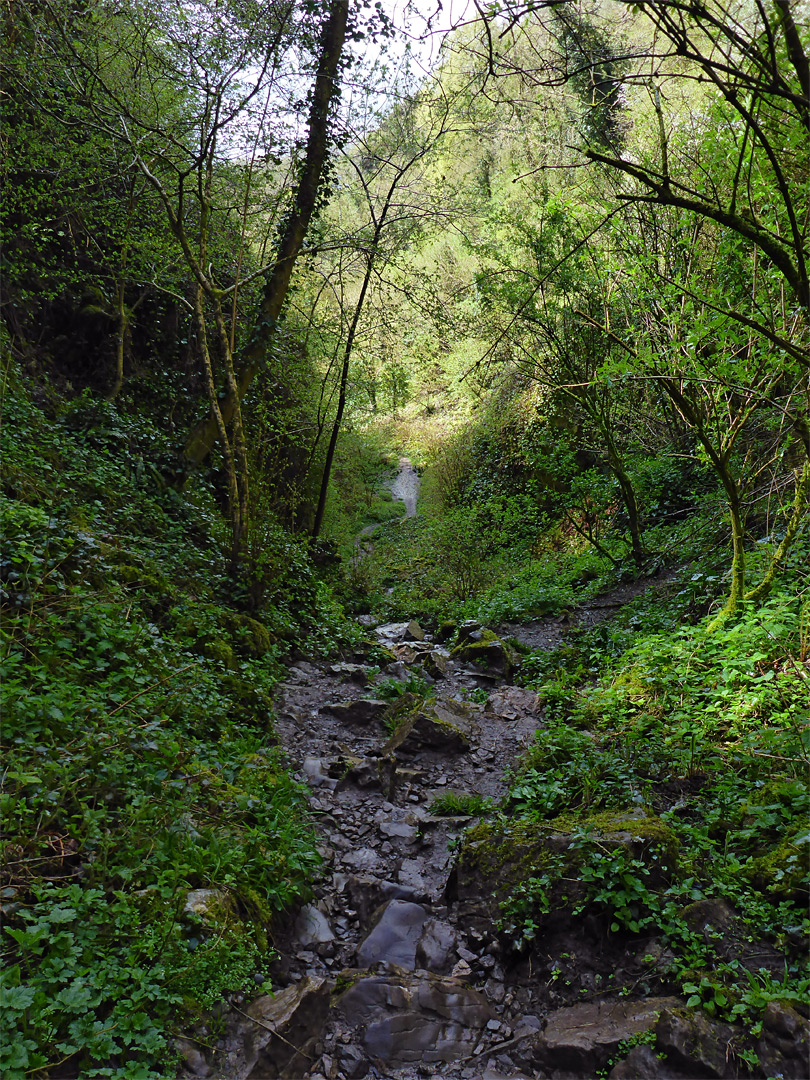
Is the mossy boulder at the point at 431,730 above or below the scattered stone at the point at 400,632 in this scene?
above

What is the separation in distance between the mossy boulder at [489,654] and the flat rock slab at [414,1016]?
476 centimetres

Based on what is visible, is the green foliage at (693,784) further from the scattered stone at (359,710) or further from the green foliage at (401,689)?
the scattered stone at (359,710)

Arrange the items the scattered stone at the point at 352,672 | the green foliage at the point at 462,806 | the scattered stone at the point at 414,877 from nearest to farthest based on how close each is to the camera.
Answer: the scattered stone at the point at 414,877, the green foliage at the point at 462,806, the scattered stone at the point at 352,672

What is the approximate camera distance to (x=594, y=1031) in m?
2.45

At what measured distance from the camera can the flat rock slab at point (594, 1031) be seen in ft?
7.74

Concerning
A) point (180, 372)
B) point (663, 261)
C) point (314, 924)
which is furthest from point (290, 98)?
point (314, 924)

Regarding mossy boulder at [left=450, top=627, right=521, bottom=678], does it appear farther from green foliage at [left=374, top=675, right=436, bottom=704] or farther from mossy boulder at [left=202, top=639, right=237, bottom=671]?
mossy boulder at [left=202, top=639, right=237, bottom=671]

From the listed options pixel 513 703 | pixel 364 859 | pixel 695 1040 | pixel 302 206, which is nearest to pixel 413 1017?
pixel 695 1040

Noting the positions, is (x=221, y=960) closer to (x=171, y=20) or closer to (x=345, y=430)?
(x=171, y=20)

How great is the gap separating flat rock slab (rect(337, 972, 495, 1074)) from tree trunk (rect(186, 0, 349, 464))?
7269mm

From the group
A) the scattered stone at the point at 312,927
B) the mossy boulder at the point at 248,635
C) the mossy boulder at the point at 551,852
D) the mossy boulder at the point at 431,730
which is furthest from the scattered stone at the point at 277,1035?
the mossy boulder at the point at 248,635

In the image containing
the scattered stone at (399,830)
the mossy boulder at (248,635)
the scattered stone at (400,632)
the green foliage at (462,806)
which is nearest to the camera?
the scattered stone at (399,830)

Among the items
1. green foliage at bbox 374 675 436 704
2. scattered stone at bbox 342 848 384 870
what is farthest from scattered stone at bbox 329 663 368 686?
scattered stone at bbox 342 848 384 870

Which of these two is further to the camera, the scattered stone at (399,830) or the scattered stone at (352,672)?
the scattered stone at (352,672)
